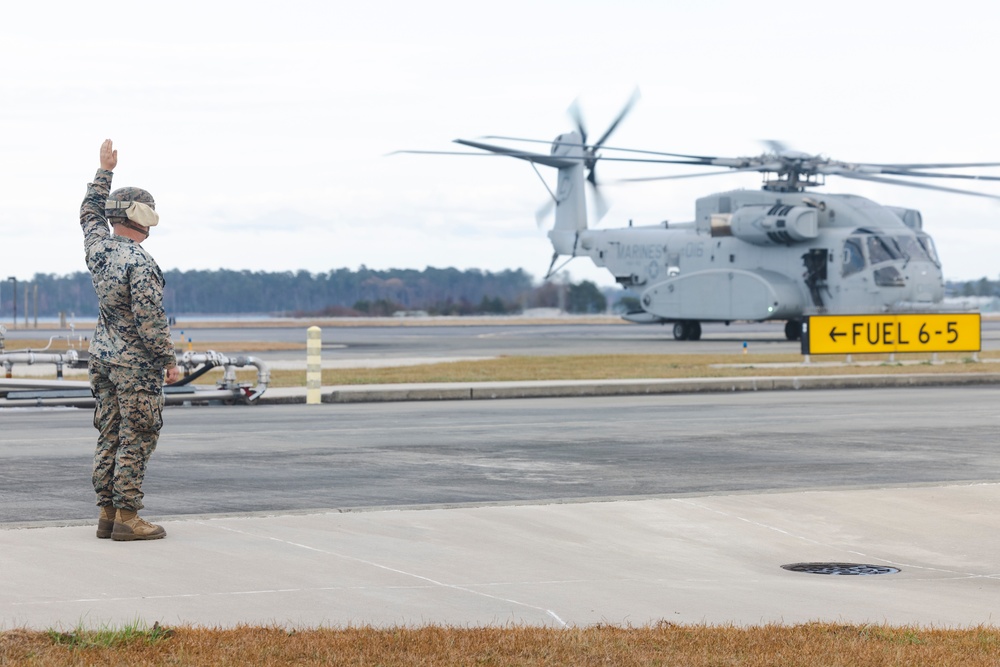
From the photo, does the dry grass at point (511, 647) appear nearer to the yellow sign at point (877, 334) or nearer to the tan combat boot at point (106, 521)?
the tan combat boot at point (106, 521)

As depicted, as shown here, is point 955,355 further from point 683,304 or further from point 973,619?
point 973,619

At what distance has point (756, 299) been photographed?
148 ft

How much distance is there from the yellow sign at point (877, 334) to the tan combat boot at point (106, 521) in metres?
22.5

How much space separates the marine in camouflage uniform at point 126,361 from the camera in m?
8.21

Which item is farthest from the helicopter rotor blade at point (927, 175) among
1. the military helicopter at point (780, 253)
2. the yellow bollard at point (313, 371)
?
the yellow bollard at point (313, 371)

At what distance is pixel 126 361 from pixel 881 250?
36720mm

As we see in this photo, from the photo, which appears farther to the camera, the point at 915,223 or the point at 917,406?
the point at 915,223

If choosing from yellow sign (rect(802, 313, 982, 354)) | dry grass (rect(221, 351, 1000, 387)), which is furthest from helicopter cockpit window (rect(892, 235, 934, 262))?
yellow sign (rect(802, 313, 982, 354))

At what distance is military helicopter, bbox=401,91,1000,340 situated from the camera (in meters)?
42.2

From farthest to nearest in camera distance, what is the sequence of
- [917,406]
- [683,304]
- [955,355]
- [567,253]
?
[567,253]
[683,304]
[955,355]
[917,406]

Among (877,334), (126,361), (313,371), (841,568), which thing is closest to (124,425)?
(126,361)

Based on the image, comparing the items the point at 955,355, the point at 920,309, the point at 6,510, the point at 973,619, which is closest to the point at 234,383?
the point at 6,510

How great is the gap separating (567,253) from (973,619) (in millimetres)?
47997

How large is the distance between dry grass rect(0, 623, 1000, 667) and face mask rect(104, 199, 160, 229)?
3.11 meters
